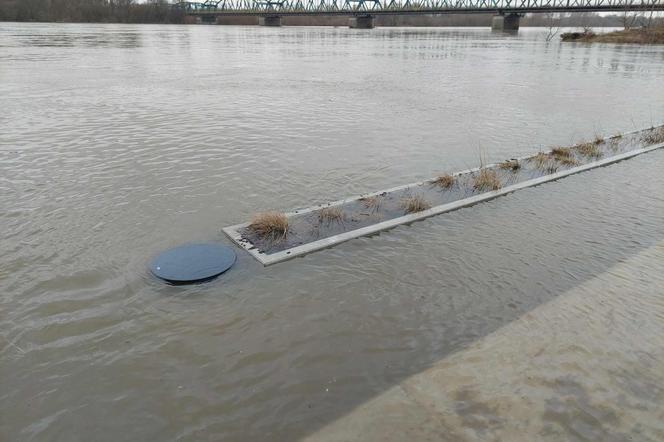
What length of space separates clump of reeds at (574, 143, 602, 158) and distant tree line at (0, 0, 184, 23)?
120m

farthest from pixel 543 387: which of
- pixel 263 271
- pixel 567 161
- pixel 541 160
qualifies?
pixel 567 161

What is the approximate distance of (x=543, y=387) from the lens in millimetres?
3543

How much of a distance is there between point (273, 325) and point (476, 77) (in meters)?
20.4

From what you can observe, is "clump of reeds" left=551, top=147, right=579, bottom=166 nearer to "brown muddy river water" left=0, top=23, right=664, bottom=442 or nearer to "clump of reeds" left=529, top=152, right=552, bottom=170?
"clump of reeds" left=529, top=152, right=552, bottom=170

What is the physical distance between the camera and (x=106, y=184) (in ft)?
24.4

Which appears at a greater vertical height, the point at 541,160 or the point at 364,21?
the point at 364,21

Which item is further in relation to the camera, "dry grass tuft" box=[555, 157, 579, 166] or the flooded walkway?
"dry grass tuft" box=[555, 157, 579, 166]

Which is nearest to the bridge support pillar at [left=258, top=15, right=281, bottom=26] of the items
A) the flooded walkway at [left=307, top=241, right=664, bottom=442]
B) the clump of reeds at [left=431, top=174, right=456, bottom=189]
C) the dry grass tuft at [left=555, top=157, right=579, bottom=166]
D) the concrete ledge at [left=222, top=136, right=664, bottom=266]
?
the dry grass tuft at [left=555, top=157, right=579, bottom=166]

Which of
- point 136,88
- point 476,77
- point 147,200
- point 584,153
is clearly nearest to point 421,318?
point 147,200

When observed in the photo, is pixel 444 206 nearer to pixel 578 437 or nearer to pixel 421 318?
pixel 421 318

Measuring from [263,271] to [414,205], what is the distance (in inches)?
104

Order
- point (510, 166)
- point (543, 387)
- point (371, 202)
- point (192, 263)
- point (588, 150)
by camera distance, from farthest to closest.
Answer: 1. point (588, 150)
2. point (510, 166)
3. point (371, 202)
4. point (192, 263)
5. point (543, 387)

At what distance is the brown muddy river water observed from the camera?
3449 millimetres

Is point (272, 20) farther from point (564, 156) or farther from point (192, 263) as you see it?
point (192, 263)
